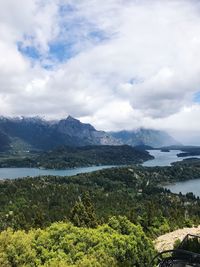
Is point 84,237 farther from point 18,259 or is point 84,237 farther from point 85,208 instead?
point 85,208

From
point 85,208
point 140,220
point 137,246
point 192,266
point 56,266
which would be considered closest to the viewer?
point 192,266

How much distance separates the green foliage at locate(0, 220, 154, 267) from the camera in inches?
2527

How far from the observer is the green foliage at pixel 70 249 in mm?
64188

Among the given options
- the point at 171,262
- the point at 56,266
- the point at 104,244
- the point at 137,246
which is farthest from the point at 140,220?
the point at 171,262

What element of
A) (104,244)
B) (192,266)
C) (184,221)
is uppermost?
(192,266)

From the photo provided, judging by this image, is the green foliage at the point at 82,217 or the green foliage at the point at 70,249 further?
the green foliage at the point at 82,217

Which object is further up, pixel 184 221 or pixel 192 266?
pixel 192 266

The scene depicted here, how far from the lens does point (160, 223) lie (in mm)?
145625

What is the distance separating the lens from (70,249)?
6931 cm

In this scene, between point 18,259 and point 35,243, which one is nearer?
point 18,259

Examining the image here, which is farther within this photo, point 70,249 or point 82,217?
point 82,217

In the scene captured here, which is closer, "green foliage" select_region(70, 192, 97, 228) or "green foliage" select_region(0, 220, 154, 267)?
"green foliage" select_region(0, 220, 154, 267)

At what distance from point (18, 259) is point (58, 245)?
907 cm

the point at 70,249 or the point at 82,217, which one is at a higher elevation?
the point at 70,249
